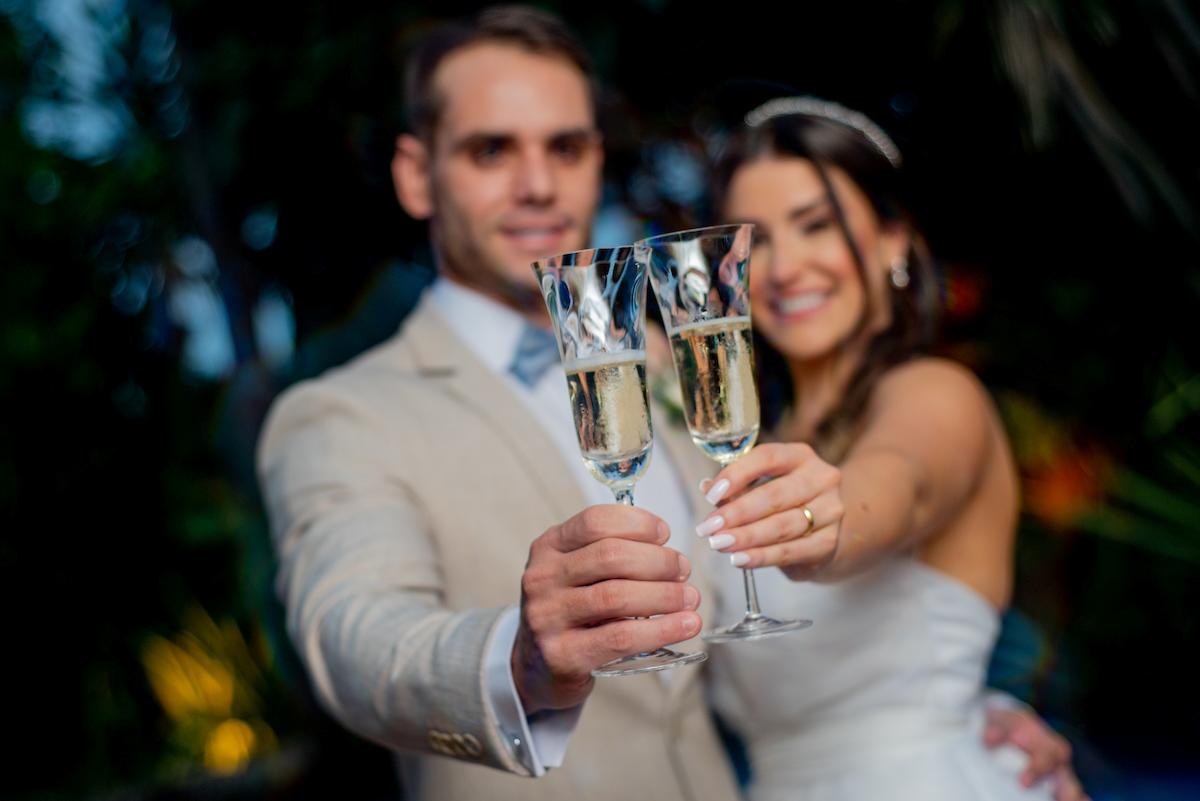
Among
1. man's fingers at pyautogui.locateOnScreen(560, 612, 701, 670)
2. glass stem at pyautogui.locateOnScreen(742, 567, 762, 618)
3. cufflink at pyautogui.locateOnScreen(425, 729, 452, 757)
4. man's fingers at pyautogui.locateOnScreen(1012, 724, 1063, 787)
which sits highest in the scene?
man's fingers at pyautogui.locateOnScreen(560, 612, 701, 670)

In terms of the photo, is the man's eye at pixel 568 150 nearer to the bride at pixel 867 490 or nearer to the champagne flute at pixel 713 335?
the bride at pixel 867 490

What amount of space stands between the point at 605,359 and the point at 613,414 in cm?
7

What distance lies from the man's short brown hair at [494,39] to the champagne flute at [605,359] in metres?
1.51

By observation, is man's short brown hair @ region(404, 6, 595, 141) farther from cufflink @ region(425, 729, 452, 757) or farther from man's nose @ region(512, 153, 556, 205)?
cufflink @ region(425, 729, 452, 757)

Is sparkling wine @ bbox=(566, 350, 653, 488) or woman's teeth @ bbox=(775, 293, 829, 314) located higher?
woman's teeth @ bbox=(775, 293, 829, 314)

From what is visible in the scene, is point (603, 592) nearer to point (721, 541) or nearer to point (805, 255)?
point (721, 541)

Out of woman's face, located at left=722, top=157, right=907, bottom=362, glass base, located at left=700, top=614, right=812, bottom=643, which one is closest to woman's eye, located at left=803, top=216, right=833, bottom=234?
woman's face, located at left=722, top=157, right=907, bottom=362

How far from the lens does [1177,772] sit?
506cm

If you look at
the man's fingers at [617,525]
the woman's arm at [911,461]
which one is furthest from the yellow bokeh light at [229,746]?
the man's fingers at [617,525]

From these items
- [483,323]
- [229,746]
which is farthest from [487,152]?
[229,746]

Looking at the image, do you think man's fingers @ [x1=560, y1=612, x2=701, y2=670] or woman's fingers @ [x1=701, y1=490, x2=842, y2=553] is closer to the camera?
man's fingers @ [x1=560, y1=612, x2=701, y2=670]

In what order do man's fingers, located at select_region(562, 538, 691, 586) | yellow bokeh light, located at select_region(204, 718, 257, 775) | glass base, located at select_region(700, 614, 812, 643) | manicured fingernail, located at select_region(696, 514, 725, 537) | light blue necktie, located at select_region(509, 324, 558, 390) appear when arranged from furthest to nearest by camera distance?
1. yellow bokeh light, located at select_region(204, 718, 257, 775)
2. light blue necktie, located at select_region(509, 324, 558, 390)
3. glass base, located at select_region(700, 614, 812, 643)
4. manicured fingernail, located at select_region(696, 514, 725, 537)
5. man's fingers, located at select_region(562, 538, 691, 586)

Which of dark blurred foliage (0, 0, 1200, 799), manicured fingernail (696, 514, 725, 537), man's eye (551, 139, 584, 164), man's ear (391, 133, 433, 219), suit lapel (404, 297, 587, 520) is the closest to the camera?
manicured fingernail (696, 514, 725, 537)

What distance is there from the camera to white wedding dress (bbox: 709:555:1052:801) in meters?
2.46
